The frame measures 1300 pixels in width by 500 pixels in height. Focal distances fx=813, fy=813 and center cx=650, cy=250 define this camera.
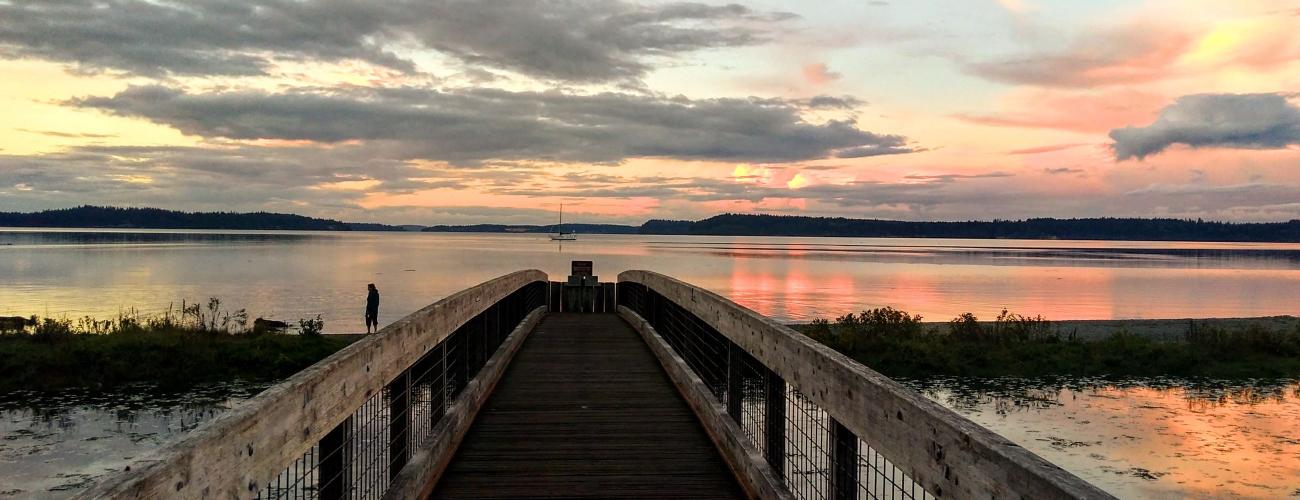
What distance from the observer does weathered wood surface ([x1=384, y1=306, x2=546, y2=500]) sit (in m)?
4.71

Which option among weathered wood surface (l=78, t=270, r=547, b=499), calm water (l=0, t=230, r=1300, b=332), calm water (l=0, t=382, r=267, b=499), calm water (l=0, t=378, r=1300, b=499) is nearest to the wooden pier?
weathered wood surface (l=78, t=270, r=547, b=499)

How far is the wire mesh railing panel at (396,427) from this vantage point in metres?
3.99

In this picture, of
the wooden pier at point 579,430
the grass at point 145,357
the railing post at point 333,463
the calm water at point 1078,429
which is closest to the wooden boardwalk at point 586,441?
the wooden pier at point 579,430

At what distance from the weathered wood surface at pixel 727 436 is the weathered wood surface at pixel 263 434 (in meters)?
2.28

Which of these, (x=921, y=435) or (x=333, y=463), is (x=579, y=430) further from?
(x=921, y=435)

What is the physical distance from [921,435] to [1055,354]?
65.5 ft

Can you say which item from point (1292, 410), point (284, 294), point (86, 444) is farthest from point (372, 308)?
point (284, 294)

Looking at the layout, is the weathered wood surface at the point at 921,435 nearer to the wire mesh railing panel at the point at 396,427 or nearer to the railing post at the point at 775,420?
the railing post at the point at 775,420

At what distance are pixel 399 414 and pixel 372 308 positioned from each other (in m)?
19.4

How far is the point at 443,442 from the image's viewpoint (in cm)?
569

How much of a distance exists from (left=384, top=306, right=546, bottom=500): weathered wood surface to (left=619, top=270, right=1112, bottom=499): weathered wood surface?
2.24 meters

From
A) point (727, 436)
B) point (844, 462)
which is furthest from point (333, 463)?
point (727, 436)

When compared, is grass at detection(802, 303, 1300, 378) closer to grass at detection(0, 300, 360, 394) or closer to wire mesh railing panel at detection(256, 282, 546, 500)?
wire mesh railing panel at detection(256, 282, 546, 500)

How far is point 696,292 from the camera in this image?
331 inches
